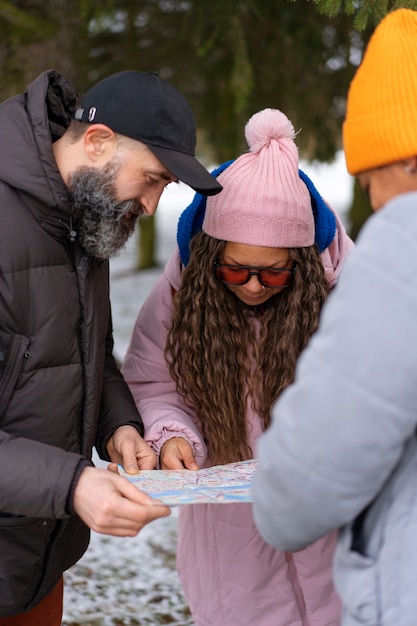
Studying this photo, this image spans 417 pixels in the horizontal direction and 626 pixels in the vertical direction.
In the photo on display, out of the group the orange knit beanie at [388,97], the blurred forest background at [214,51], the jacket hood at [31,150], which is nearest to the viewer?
the orange knit beanie at [388,97]

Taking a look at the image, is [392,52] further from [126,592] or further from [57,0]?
[57,0]

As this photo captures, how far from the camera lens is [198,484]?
198 centimetres

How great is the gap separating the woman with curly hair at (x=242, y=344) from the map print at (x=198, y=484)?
29 cm

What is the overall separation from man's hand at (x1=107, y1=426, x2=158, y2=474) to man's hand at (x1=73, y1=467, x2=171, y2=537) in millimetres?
422

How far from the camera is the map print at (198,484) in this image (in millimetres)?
1798

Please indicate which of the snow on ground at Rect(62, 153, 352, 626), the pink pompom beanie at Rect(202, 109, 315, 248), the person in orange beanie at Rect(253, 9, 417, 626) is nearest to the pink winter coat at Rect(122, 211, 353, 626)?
the pink pompom beanie at Rect(202, 109, 315, 248)

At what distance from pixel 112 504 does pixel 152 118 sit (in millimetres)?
1001

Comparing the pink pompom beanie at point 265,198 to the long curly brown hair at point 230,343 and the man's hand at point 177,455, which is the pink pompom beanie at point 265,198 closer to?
the long curly brown hair at point 230,343

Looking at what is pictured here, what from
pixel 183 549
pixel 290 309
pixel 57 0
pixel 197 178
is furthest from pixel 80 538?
pixel 57 0

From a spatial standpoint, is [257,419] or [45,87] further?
[257,419]

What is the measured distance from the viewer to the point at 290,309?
2586 millimetres

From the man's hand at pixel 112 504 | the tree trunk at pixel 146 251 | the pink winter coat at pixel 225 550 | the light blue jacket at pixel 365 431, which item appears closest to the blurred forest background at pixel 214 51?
the pink winter coat at pixel 225 550

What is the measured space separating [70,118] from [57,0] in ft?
10.5

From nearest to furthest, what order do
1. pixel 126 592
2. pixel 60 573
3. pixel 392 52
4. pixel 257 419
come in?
pixel 392 52 → pixel 60 573 → pixel 257 419 → pixel 126 592
